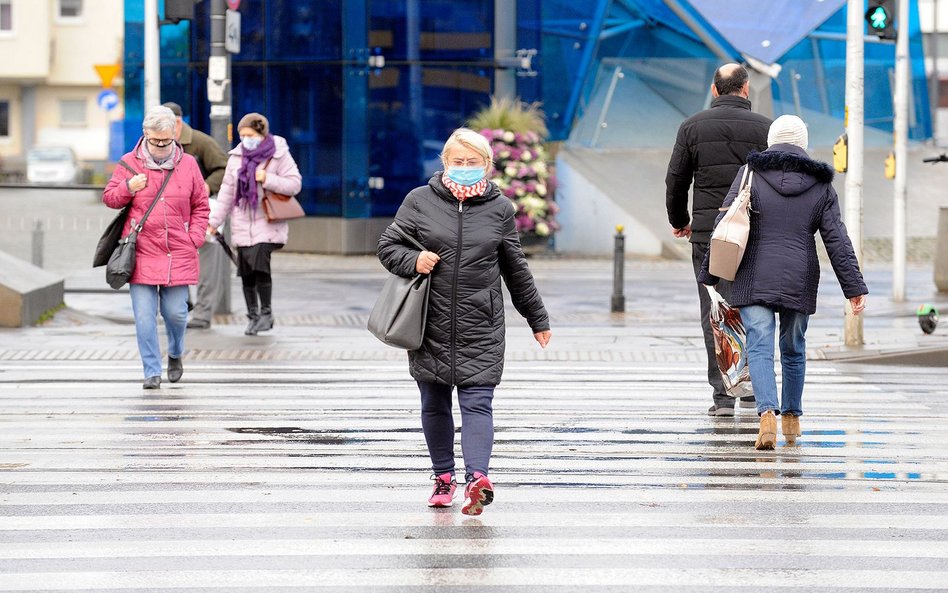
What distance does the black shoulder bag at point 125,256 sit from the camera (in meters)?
11.0

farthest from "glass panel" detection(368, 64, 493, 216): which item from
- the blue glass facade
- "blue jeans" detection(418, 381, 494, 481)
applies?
"blue jeans" detection(418, 381, 494, 481)

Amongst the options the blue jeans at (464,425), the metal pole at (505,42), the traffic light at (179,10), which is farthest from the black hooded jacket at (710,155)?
the metal pole at (505,42)

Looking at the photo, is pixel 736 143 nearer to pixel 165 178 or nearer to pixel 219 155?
pixel 165 178

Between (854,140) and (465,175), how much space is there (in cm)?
752

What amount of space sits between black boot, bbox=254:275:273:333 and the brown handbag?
52cm

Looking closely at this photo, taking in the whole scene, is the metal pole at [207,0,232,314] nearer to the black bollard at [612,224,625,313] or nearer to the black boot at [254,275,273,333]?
the black boot at [254,275,273,333]

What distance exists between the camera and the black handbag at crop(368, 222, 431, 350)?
707cm

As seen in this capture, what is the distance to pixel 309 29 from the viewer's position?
2852 centimetres

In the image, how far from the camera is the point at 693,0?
33312 millimetres

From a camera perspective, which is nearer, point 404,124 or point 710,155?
point 710,155

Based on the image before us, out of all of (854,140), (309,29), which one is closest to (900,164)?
(854,140)

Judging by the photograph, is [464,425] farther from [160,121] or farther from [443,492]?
[160,121]

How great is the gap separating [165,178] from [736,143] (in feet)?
12.1

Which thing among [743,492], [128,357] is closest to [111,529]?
[743,492]
